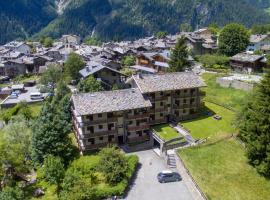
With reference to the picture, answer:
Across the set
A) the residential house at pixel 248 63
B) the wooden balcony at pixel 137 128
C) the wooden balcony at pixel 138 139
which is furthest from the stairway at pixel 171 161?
the residential house at pixel 248 63

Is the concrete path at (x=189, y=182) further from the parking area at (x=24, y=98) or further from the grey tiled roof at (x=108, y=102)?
the parking area at (x=24, y=98)

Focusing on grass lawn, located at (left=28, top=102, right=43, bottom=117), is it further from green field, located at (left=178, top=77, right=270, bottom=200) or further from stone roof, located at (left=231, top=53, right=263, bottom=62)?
stone roof, located at (left=231, top=53, right=263, bottom=62)

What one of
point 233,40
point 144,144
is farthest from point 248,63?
point 144,144

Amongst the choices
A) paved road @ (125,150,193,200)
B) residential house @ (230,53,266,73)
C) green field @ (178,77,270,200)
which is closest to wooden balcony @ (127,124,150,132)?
paved road @ (125,150,193,200)

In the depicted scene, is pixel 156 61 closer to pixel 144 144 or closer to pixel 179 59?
pixel 179 59

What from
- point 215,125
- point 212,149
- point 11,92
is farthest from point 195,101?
point 11,92

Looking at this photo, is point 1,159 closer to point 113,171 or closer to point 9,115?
point 113,171
